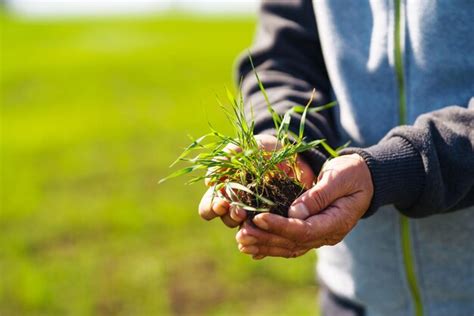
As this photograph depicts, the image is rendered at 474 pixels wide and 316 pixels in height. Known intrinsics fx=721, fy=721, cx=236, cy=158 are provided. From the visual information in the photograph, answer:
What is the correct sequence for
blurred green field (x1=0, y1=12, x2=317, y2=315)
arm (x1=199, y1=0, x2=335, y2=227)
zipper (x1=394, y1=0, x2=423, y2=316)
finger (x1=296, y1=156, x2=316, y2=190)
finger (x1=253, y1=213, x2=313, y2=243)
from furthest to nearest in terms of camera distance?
blurred green field (x1=0, y1=12, x2=317, y2=315)
arm (x1=199, y1=0, x2=335, y2=227)
zipper (x1=394, y1=0, x2=423, y2=316)
finger (x1=296, y1=156, x2=316, y2=190)
finger (x1=253, y1=213, x2=313, y2=243)

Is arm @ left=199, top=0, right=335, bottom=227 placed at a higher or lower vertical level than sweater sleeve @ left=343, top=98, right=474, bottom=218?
higher

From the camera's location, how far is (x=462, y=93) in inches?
85.7

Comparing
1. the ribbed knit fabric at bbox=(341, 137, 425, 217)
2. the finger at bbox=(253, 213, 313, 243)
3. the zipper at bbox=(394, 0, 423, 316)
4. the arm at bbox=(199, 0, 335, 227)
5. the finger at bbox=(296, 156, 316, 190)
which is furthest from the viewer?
the arm at bbox=(199, 0, 335, 227)

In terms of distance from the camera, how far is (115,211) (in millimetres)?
6375

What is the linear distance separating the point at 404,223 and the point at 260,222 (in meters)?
0.81

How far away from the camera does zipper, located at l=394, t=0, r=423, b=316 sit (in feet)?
7.34

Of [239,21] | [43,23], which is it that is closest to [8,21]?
[43,23]

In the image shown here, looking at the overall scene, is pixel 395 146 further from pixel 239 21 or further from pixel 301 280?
pixel 239 21

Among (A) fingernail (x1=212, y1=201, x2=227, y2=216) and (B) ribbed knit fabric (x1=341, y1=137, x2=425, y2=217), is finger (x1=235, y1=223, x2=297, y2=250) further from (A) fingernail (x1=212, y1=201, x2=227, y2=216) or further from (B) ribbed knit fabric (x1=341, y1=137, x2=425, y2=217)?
(B) ribbed knit fabric (x1=341, y1=137, x2=425, y2=217)

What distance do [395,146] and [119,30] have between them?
823 inches

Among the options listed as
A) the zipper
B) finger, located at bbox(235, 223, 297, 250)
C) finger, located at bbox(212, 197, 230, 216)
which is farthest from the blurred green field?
the zipper

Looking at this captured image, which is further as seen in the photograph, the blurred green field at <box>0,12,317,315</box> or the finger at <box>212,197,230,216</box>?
the blurred green field at <box>0,12,317,315</box>

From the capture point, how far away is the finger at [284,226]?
1.69 metres

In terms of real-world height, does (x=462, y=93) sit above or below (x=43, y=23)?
above
